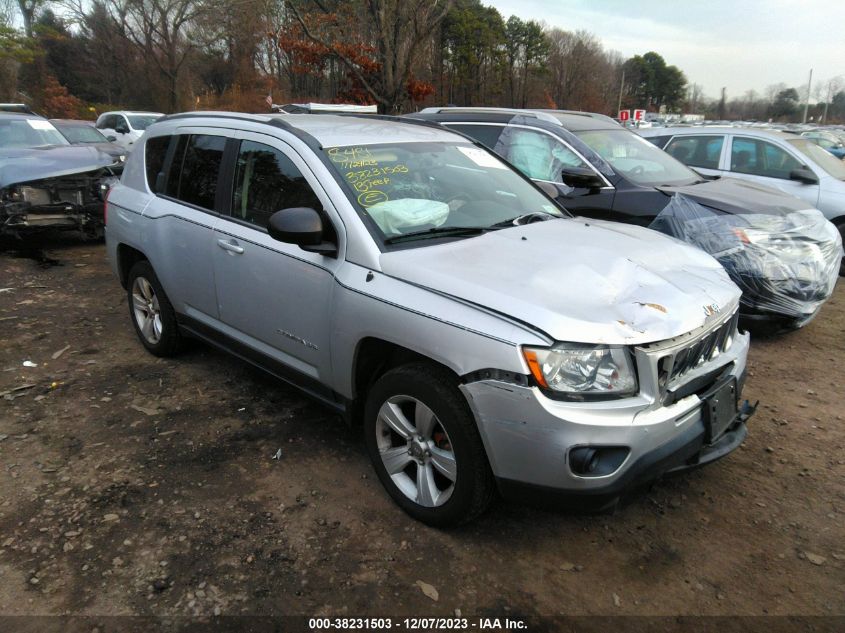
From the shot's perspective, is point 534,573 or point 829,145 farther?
point 829,145

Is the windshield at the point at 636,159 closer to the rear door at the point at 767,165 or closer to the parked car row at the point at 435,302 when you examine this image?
the parked car row at the point at 435,302

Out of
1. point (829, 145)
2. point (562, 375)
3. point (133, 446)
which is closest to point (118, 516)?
point (133, 446)

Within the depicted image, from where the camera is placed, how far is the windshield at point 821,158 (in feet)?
25.8

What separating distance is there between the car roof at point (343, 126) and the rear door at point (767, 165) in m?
5.58

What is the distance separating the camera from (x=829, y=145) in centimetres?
1627

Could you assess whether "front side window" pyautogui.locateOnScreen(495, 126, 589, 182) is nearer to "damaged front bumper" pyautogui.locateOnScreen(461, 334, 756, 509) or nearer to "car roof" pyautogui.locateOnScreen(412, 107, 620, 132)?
"car roof" pyautogui.locateOnScreen(412, 107, 620, 132)

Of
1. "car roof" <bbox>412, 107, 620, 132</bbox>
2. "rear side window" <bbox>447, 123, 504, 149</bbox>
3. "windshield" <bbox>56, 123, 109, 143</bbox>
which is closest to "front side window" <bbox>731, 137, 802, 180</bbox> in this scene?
"car roof" <bbox>412, 107, 620, 132</bbox>

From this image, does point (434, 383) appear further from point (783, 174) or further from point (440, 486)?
point (783, 174)

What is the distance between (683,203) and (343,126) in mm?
3285

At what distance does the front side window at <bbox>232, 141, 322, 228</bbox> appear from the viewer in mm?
3330

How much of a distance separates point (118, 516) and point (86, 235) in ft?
23.8

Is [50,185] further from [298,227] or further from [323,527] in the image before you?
[323,527]

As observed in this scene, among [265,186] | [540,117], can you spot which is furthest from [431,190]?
[540,117]

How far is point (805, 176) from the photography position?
7.57 m
